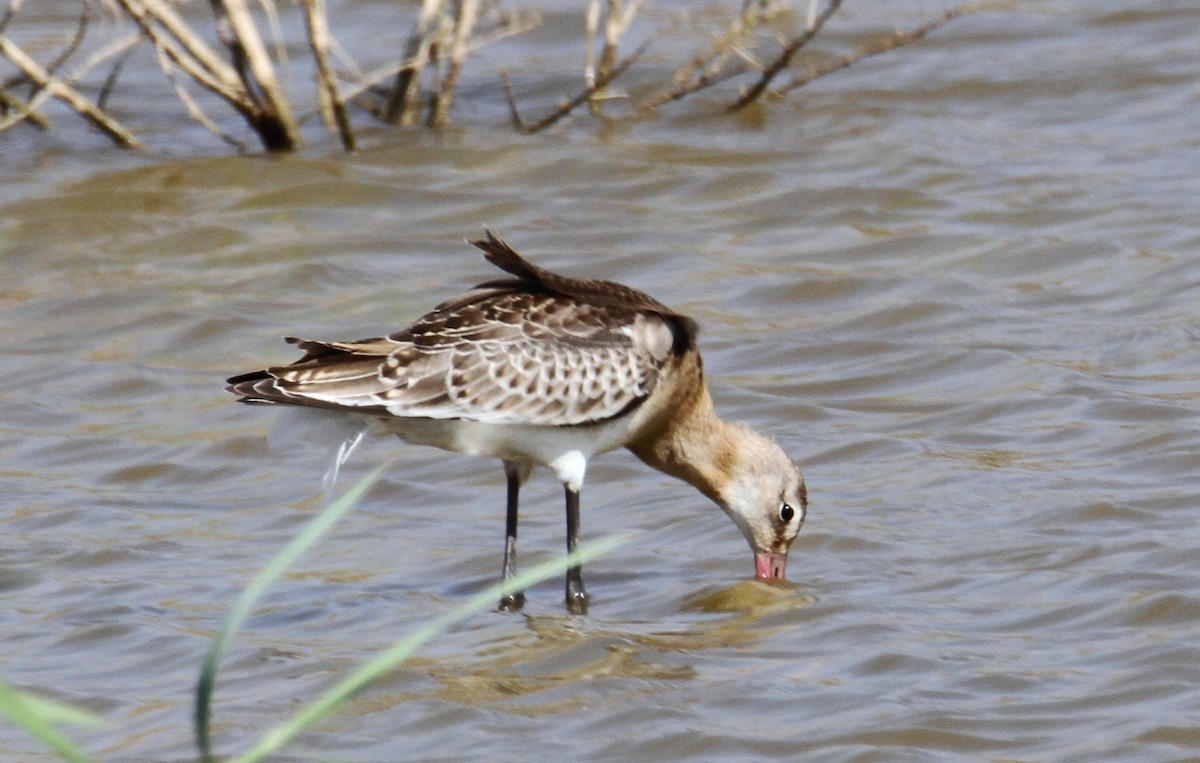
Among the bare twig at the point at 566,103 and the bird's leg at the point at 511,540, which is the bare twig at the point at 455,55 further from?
the bird's leg at the point at 511,540

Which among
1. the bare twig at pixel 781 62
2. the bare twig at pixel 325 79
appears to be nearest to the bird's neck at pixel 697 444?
the bare twig at pixel 781 62

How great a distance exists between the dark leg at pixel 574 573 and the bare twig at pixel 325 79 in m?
4.02

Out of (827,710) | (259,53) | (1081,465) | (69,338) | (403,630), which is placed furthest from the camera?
(259,53)

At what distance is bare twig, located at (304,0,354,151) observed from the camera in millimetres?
9266

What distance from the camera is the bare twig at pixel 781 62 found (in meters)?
9.71

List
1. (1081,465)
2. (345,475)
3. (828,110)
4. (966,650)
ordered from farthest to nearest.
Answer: (828,110) < (345,475) < (1081,465) < (966,650)

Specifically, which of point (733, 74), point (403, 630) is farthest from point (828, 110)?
point (403, 630)

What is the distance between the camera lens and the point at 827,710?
486cm

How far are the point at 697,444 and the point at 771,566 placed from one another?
1.49 ft

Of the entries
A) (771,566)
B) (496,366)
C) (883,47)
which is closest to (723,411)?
(771,566)

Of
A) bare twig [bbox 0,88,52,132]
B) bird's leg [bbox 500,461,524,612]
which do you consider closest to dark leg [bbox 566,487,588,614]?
bird's leg [bbox 500,461,524,612]

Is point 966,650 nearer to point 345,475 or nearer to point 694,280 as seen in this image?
point 345,475

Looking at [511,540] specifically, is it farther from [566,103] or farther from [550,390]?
Answer: [566,103]

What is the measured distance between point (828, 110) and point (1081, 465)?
4.42 meters
